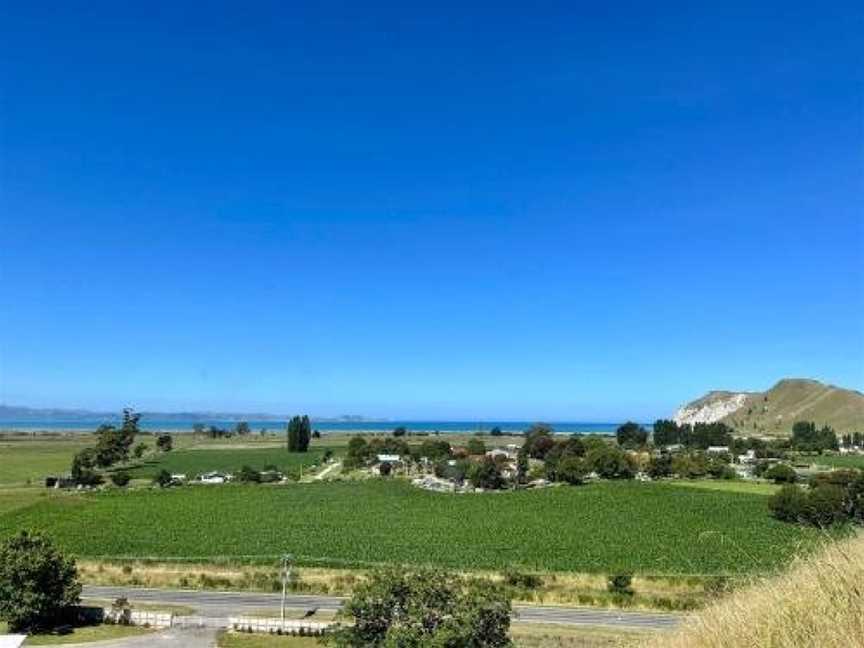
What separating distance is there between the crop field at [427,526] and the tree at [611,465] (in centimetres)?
1500

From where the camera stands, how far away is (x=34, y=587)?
142 ft

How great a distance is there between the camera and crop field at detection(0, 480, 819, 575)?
65875mm

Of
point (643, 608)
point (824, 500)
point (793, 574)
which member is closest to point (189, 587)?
point (643, 608)

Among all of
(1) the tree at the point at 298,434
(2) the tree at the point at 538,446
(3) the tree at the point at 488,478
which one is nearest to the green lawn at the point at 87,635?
(3) the tree at the point at 488,478

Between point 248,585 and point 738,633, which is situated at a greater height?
point 738,633

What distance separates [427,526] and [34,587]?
46.5m

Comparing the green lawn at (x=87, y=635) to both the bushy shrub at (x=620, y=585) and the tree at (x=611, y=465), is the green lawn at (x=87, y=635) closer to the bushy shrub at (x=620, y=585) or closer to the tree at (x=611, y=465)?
the bushy shrub at (x=620, y=585)

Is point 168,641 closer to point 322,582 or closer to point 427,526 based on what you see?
point 322,582

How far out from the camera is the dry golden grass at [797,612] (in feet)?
20.7

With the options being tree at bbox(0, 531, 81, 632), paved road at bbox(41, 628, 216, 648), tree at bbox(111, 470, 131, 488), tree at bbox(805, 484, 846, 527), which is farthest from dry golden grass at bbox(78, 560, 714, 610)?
tree at bbox(111, 470, 131, 488)

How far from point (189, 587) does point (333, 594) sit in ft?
35.8

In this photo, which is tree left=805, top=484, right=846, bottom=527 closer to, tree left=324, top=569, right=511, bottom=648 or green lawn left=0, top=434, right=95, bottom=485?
tree left=324, top=569, right=511, bottom=648

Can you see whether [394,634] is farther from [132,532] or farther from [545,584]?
[132,532]

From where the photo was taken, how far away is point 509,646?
30562 millimetres
